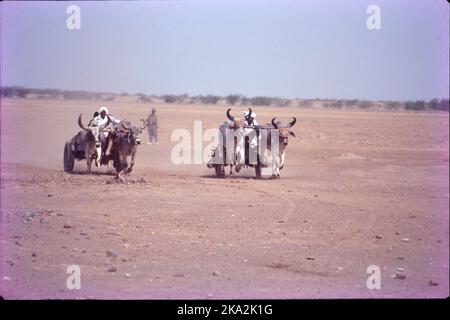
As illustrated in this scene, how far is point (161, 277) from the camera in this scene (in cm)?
988

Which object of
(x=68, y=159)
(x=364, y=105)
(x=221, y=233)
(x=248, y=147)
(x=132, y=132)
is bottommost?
(x=221, y=233)

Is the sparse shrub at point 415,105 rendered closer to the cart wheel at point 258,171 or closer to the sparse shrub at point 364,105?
the sparse shrub at point 364,105

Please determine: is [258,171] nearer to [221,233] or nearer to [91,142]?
[91,142]

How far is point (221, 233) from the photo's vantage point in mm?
12578

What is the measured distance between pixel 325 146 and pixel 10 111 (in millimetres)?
23100

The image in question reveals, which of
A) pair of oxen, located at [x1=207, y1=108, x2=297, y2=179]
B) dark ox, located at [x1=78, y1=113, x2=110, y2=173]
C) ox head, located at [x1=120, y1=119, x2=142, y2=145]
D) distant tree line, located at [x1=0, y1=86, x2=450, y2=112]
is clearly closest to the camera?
ox head, located at [x1=120, y1=119, x2=142, y2=145]

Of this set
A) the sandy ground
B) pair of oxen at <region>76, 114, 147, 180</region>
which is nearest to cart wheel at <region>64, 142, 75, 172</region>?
the sandy ground

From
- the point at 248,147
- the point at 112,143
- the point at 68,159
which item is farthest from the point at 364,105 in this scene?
the point at 112,143

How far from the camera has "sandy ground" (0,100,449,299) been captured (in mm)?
9672

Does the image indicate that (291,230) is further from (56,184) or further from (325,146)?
(325,146)

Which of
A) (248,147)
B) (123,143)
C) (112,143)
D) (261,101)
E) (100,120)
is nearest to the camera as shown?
(123,143)

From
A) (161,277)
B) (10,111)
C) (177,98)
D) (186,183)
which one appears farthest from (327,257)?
(177,98)

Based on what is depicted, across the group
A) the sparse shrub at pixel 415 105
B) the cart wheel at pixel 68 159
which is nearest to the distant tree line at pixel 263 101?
the sparse shrub at pixel 415 105

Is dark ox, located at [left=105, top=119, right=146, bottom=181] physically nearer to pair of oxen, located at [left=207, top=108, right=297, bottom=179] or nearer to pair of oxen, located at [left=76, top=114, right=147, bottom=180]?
pair of oxen, located at [left=76, top=114, right=147, bottom=180]
